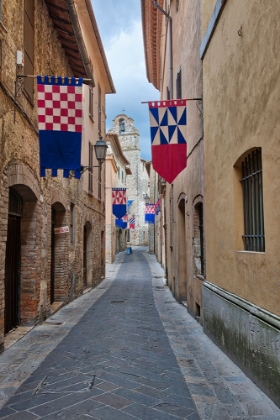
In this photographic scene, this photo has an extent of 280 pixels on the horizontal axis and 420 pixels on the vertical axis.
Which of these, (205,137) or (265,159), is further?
(205,137)

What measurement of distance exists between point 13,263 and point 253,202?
4706mm

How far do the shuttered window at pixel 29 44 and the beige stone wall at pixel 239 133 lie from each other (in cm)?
320

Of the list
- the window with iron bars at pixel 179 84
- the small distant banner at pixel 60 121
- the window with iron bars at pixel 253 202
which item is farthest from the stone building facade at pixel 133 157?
the window with iron bars at pixel 253 202

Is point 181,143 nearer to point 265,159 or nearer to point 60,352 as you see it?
point 265,159

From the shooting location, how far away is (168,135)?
7.81 meters

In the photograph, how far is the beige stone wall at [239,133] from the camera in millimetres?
4031

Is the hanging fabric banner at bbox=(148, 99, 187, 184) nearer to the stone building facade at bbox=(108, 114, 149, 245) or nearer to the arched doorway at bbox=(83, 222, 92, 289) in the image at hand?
the arched doorway at bbox=(83, 222, 92, 289)

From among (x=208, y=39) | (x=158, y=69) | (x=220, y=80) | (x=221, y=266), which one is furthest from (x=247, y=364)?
(x=158, y=69)

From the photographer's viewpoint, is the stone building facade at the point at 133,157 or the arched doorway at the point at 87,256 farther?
the stone building facade at the point at 133,157

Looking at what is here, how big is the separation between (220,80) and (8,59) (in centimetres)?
321

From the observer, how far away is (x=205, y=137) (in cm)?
728

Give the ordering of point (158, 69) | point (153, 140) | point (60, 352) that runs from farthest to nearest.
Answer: point (158, 69)
point (153, 140)
point (60, 352)

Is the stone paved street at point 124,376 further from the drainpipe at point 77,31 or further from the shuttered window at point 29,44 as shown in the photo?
the drainpipe at point 77,31

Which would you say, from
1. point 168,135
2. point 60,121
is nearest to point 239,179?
point 168,135
